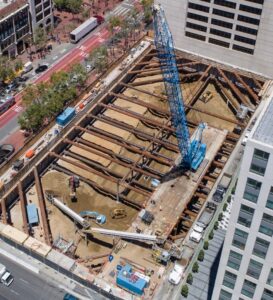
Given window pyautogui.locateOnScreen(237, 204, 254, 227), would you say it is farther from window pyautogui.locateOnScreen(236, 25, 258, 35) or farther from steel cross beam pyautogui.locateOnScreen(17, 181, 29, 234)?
window pyautogui.locateOnScreen(236, 25, 258, 35)

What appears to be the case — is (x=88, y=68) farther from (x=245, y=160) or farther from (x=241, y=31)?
(x=245, y=160)

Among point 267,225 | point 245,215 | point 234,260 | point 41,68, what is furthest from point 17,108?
point 267,225

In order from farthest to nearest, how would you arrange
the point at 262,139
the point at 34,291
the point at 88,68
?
the point at 88,68
the point at 34,291
the point at 262,139

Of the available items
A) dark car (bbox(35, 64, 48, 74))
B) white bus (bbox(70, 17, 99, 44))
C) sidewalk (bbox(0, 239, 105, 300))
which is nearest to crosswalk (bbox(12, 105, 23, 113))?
dark car (bbox(35, 64, 48, 74))

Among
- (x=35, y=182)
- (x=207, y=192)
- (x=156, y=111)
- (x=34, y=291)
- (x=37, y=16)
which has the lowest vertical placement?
(x=34, y=291)

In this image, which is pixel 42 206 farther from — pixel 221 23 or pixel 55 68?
pixel 221 23

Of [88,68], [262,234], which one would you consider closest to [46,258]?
[262,234]
